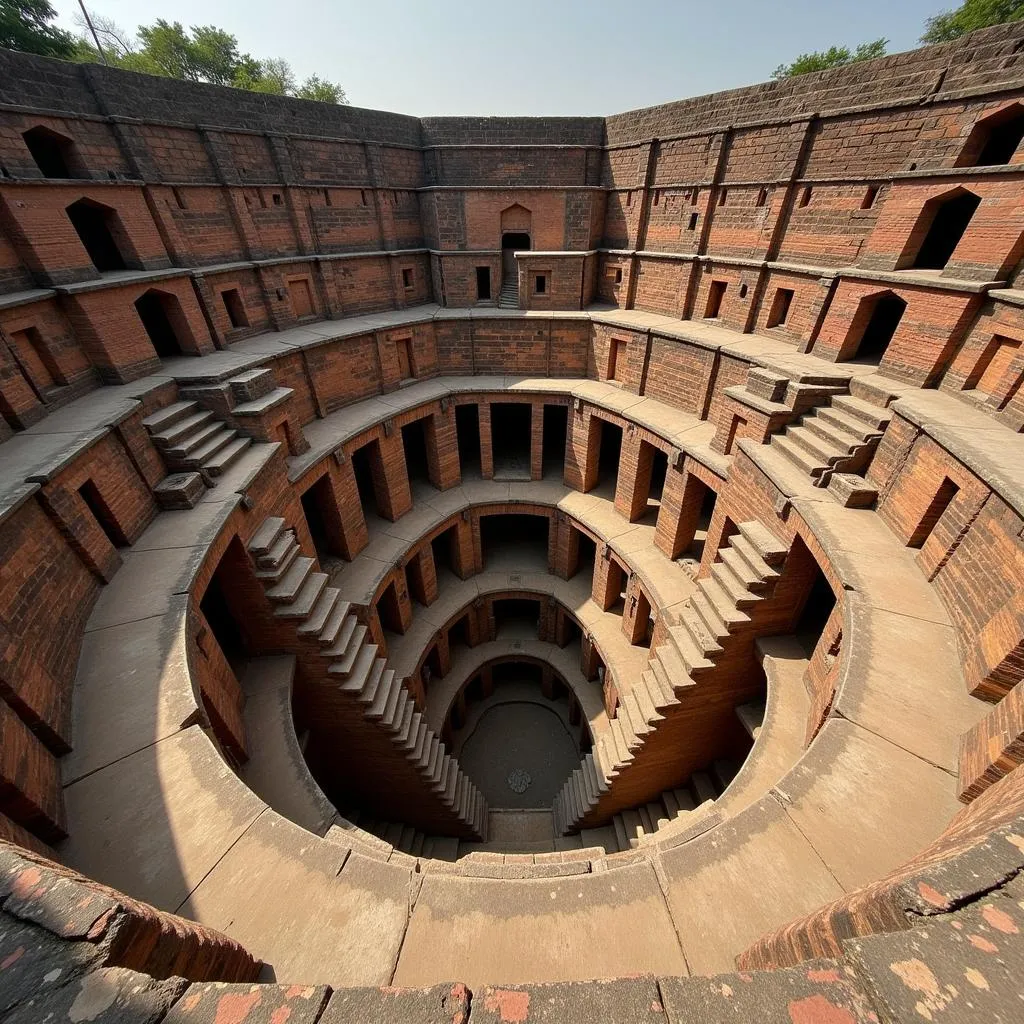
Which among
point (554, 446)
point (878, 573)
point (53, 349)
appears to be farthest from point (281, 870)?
point (554, 446)

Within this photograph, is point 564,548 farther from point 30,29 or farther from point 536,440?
point 30,29

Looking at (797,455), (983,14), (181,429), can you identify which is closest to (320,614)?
(181,429)

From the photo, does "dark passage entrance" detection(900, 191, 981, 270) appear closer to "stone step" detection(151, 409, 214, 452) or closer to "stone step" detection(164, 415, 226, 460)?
"stone step" detection(164, 415, 226, 460)

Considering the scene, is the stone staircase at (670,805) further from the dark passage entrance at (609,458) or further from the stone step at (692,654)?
the dark passage entrance at (609,458)

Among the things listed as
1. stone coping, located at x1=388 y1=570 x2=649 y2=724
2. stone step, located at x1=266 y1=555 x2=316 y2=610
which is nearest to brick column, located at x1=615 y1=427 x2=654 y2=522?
stone coping, located at x1=388 y1=570 x2=649 y2=724

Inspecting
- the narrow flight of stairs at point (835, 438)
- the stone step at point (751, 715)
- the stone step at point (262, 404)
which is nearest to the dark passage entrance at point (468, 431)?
the stone step at point (262, 404)

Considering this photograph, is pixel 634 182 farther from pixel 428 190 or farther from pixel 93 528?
pixel 93 528
